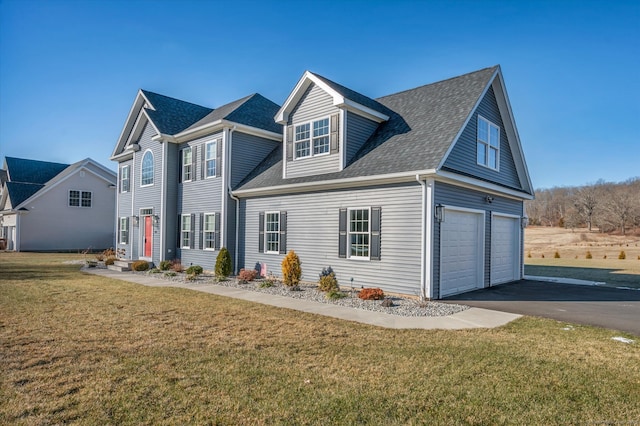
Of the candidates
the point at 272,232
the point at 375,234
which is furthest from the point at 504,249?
the point at 272,232

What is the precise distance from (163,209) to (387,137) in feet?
36.5

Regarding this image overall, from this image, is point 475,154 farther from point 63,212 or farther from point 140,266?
point 63,212

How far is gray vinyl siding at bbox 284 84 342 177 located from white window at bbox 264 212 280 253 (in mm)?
1720

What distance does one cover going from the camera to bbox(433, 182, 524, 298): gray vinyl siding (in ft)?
34.3

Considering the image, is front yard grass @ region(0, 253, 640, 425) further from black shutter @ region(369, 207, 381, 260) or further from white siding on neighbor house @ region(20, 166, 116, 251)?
white siding on neighbor house @ region(20, 166, 116, 251)

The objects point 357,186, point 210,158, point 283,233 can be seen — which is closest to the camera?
point 357,186

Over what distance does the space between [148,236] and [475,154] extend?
1573cm

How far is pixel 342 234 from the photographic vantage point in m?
12.1

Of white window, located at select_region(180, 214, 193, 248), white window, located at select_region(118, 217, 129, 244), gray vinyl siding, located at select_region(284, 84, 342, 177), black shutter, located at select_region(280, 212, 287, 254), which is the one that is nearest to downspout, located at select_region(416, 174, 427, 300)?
gray vinyl siding, located at select_region(284, 84, 342, 177)

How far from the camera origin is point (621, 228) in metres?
68.6

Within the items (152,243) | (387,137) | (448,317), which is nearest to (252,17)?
(387,137)

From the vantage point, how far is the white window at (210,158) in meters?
16.5

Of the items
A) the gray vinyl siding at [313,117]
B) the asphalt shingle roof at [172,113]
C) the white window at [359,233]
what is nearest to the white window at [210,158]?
the asphalt shingle roof at [172,113]

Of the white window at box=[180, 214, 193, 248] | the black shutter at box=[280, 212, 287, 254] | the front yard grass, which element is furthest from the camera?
the white window at box=[180, 214, 193, 248]
